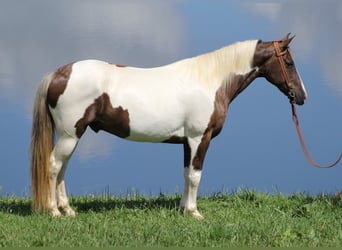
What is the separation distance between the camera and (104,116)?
23.5 feet

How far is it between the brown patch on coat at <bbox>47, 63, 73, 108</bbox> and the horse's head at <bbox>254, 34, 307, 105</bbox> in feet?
6.68

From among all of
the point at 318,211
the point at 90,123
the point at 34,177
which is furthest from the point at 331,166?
the point at 34,177

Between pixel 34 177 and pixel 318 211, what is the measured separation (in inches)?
126

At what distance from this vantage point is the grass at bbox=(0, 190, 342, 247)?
663 centimetres

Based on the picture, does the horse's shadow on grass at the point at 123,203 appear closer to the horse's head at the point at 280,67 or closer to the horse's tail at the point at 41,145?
the horse's tail at the point at 41,145

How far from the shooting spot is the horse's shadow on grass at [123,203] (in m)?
8.09

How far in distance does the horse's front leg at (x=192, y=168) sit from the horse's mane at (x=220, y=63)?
0.63 m

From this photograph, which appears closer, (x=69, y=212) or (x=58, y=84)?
(x=58, y=84)

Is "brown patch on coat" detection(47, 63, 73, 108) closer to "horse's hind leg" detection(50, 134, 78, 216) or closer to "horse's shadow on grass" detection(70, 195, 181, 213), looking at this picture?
"horse's hind leg" detection(50, 134, 78, 216)

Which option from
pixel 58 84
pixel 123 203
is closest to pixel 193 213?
pixel 123 203

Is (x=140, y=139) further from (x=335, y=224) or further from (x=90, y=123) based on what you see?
(x=335, y=224)

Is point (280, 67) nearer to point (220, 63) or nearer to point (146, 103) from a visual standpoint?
point (220, 63)

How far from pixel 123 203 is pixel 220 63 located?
2082 millimetres

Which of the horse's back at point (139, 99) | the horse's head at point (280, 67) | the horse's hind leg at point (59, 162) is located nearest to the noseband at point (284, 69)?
the horse's head at point (280, 67)
